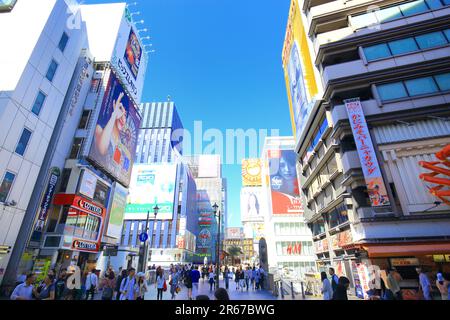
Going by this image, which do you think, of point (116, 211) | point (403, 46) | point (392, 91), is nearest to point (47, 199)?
point (116, 211)

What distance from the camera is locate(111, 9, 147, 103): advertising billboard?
3180 cm

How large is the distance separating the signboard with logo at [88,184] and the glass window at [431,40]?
101ft

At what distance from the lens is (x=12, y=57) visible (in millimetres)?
17875

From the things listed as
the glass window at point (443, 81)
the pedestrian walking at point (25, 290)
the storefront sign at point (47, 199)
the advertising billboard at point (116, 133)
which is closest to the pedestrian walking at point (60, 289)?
the pedestrian walking at point (25, 290)

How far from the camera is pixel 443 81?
48.5 ft


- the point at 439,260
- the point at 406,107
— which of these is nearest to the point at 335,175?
the point at 406,107

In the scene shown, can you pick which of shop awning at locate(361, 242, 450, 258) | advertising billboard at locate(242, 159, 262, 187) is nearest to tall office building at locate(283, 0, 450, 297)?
shop awning at locate(361, 242, 450, 258)

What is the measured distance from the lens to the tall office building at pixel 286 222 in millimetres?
37719

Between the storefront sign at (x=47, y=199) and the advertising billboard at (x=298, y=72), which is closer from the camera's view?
the storefront sign at (x=47, y=199)

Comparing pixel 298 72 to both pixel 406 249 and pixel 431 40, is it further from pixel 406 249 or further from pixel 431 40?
pixel 406 249

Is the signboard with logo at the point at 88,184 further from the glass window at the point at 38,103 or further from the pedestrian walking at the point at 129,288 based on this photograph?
the pedestrian walking at the point at 129,288

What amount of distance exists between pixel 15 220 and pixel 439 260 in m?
27.0

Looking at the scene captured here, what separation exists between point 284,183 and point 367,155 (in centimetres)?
3001
